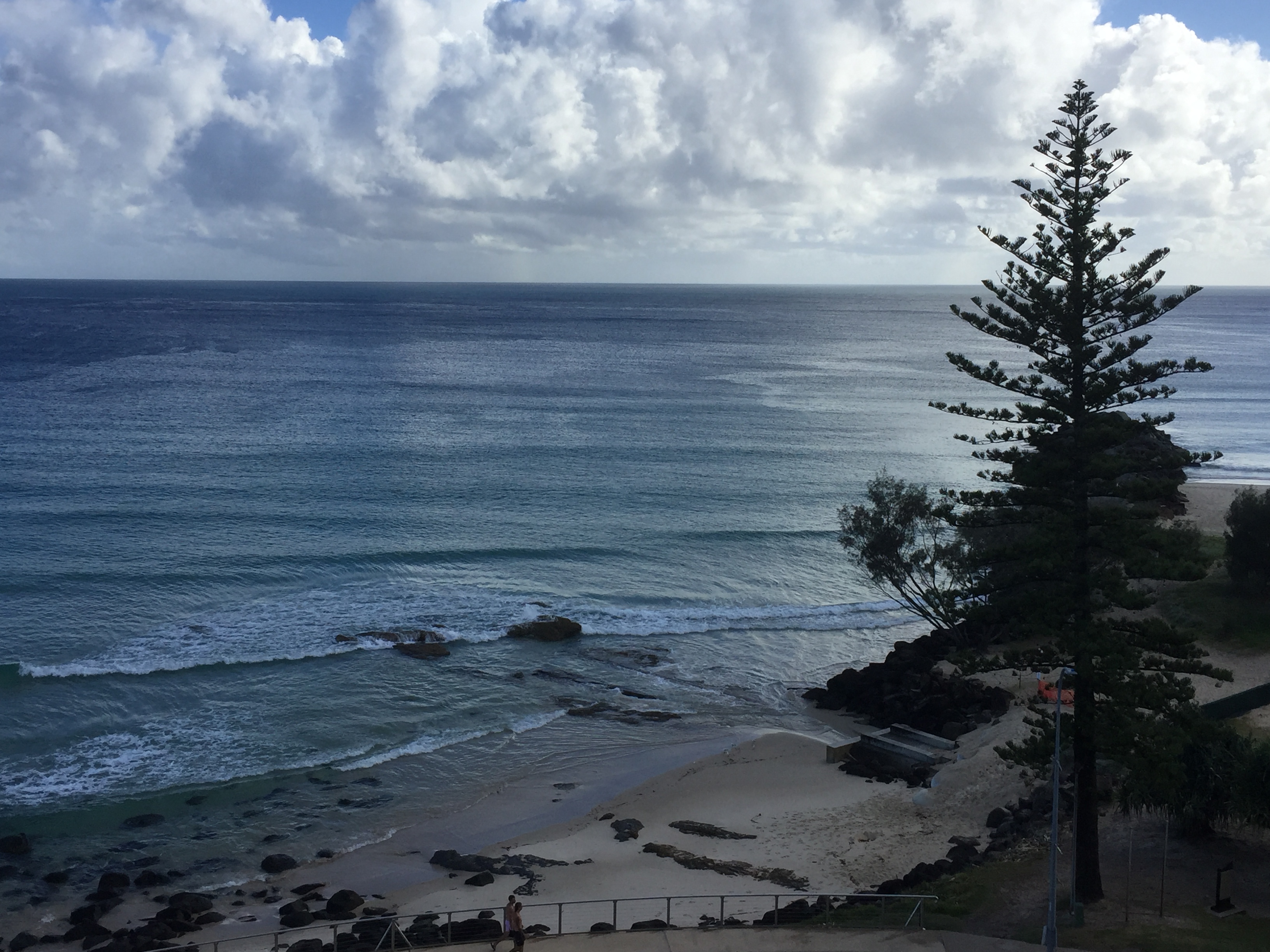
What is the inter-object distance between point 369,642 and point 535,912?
1662 cm

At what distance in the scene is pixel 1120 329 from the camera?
18547 millimetres

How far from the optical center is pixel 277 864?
70.0 feet

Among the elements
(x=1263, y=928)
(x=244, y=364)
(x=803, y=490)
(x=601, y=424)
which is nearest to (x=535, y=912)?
(x=1263, y=928)

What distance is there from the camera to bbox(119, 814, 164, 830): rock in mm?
23078

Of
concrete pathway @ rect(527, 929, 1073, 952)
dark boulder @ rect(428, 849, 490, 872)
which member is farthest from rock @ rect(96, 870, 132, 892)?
concrete pathway @ rect(527, 929, 1073, 952)

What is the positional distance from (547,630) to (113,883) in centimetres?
1666

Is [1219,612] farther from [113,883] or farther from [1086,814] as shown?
[113,883]

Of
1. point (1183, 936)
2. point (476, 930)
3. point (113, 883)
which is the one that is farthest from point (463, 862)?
point (1183, 936)

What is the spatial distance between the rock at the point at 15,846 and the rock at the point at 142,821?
1.83 meters

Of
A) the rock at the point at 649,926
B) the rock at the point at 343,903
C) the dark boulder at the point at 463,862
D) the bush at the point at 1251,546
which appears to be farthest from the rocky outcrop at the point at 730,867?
the bush at the point at 1251,546

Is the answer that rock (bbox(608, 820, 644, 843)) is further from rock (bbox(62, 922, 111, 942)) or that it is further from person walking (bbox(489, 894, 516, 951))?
rock (bbox(62, 922, 111, 942))

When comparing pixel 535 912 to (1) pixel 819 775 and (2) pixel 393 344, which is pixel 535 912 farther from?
(2) pixel 393 344

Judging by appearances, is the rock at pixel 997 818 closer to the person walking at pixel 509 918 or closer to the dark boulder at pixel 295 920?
the person walking at pixel 509 918

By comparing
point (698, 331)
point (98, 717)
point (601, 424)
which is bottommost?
point (98, 717)
